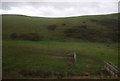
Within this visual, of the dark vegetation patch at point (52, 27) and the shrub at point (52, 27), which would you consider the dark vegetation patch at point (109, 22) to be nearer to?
the dark vegetation patch at point (52, 27)

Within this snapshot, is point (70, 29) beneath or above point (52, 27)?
beneath

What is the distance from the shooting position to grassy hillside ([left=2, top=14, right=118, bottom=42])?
40.6 metres

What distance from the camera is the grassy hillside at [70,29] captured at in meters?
40.6

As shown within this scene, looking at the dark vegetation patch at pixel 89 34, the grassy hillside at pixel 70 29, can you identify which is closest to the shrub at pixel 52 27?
the grassy hillside at pixel 70 29

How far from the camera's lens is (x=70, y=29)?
45.7 meters

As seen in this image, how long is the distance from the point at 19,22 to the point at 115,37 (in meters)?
41.0

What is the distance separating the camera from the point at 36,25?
161ft

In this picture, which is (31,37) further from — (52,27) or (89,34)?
(89,34)

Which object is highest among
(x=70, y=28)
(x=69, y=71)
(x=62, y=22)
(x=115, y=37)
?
(x=62, y=22)

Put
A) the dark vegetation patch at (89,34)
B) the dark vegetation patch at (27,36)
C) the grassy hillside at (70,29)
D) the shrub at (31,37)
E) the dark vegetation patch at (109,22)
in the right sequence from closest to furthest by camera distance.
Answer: the shrub at (31,37) < the dark vegetation patch at (27,36) < the dark vegetation patch at (89,34) < the grassy hillside at (70,29) < the dark vegetation patch at (109,22)

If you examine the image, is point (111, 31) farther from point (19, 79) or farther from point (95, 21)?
point (19, 79)

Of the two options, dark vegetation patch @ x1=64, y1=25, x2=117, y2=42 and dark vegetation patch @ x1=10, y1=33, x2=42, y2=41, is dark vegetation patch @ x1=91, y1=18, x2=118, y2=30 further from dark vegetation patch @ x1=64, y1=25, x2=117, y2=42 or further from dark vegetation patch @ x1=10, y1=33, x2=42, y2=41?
dark vegetation patch @ x1=10, y1=33, x2=42, y2=41

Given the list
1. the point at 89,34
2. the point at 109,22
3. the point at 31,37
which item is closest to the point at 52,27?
the point at 31,37

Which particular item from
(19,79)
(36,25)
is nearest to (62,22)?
(36,25)
